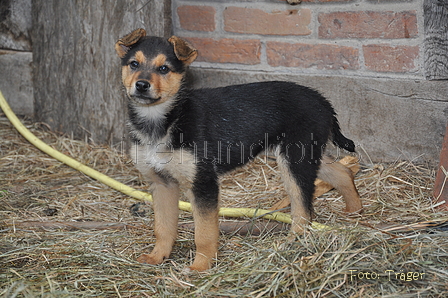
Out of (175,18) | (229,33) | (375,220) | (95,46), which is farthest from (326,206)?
(95,46)

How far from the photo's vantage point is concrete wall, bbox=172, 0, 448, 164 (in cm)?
460

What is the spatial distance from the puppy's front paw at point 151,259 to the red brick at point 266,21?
2.38 m

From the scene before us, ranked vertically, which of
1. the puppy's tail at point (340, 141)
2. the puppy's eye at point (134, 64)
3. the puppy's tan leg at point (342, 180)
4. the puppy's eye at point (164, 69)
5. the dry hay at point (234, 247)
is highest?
the puppy's eye at point (134, 64)

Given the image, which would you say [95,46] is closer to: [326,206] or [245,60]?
[245,60]

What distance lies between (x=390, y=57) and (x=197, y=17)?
1.85 m

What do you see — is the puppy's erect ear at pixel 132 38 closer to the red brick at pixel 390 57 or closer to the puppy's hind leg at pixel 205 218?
the puppy's hind leg at pixel 205 218

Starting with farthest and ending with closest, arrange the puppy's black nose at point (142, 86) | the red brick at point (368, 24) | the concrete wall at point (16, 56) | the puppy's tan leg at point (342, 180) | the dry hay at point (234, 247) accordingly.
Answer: the concrete wall at point (16, 56) → the red brick at point (368, 24) → the puppy's tan leg at point (342, 180) → the puppy's black nose at point (142, 86) → the dry hay at point (234, 247)

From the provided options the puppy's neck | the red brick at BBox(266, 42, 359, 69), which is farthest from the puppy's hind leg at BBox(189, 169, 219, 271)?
the red brick at BBox(266, 42, 359, 69)

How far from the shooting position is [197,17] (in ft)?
17.2

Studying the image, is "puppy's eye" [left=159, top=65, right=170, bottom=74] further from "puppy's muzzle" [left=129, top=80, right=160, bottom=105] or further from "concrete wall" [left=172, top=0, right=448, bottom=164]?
"concrete wall" [left=172, top=0, right=448, bottom=164]

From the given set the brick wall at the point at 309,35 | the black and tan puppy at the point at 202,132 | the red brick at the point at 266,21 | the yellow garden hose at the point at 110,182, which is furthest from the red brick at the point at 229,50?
the yellow garden hose at the point at 110,182

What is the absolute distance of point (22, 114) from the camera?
641 centimetres

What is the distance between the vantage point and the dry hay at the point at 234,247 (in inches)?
123

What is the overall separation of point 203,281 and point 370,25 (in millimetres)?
2686
